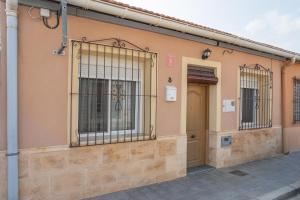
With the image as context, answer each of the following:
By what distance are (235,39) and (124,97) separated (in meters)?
3.30

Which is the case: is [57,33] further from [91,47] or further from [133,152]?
[133,152]

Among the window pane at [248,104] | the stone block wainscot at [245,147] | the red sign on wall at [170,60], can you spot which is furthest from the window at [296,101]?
the red sign on wall at [170,60]

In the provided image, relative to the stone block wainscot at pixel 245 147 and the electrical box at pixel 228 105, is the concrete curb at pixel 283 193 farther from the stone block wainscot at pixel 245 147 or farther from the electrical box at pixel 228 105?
the electrical box at pixel 228 105

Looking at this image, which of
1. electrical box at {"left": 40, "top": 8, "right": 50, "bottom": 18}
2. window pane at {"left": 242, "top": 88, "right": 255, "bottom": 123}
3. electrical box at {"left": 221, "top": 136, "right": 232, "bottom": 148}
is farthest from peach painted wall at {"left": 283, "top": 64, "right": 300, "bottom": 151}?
electrical box at {"left": 40, "top": 8, "right": 50, "bottom": 18}

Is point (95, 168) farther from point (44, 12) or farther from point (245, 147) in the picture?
point (245, 147)

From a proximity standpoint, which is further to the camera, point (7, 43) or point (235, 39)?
point (235, 39)

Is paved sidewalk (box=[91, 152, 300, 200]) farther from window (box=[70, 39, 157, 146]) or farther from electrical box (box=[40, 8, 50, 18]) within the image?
electrical box (box=[40, 8, 50, 18])

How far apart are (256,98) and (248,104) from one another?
0.40m

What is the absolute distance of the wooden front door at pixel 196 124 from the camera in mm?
6423

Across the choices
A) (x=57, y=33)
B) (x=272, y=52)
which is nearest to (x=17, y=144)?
(x=57, y=33)

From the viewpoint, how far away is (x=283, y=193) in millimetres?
4961

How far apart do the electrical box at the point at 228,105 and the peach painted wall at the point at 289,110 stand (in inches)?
103

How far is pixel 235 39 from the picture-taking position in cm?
648

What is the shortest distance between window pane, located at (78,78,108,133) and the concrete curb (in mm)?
3222
